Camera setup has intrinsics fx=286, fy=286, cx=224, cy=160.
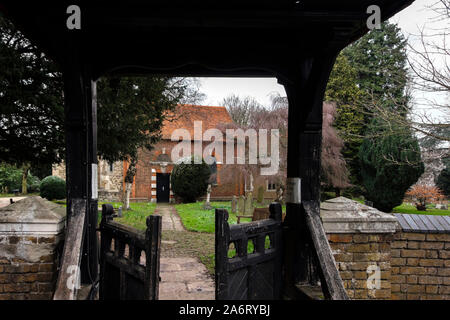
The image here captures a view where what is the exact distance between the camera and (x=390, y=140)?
1619 centimetres

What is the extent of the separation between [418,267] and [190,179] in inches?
614

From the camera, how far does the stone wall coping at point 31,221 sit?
3012 millimetres

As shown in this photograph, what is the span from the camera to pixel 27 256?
3014 millimetres

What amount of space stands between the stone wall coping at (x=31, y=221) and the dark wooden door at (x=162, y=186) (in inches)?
718

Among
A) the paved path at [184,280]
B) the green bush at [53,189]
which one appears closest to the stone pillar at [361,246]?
the paved path at [184,280]

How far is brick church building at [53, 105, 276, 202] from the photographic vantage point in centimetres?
2025

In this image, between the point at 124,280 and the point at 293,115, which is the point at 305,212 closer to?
the point at 293,115

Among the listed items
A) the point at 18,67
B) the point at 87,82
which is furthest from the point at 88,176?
the point at 18,67

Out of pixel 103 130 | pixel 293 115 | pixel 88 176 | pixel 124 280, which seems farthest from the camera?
pixel 103 130

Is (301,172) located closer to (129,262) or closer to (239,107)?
(129,262)

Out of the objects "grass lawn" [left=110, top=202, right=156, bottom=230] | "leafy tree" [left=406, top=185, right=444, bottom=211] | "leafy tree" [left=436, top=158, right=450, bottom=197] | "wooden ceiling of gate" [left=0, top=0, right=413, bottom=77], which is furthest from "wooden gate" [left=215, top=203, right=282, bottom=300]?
"leafy tree" [left=436, top=158, right=450, bottom=197]

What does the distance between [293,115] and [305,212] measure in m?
1.08

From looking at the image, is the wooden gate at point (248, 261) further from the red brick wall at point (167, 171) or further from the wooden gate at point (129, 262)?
the red brick wall at point (167, 171)

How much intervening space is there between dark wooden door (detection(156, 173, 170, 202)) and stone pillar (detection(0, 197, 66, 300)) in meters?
18.3
